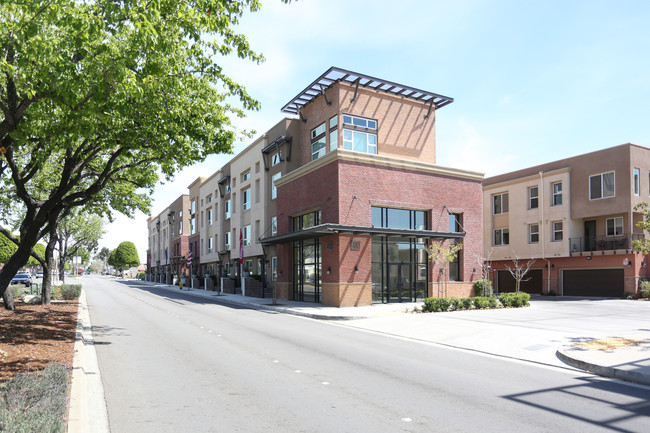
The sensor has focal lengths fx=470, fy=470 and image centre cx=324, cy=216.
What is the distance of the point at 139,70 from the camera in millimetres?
9820

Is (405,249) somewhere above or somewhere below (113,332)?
above

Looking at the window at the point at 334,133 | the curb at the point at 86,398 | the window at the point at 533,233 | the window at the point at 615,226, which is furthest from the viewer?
the window at the point at 533,233

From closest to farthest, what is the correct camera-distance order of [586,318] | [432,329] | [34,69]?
[34,69] → [432,329] → [586,318]

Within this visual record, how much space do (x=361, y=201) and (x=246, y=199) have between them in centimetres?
1984

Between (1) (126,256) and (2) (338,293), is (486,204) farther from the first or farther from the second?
(1) (126,256)

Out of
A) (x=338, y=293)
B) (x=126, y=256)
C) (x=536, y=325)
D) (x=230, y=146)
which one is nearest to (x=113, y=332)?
(x=230, y=146)

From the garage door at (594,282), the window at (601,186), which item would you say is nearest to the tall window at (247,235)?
the garage door at (594,282)

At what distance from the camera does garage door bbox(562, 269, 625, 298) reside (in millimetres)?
34656

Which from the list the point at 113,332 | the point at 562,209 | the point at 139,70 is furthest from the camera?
the point at 562,209

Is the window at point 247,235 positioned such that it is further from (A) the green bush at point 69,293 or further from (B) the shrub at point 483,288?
(B) the shrub at point 483,288

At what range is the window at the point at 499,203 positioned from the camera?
43344mm

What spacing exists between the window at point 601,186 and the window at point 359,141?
17974 millimetres

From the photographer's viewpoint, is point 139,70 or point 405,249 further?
point 405,249

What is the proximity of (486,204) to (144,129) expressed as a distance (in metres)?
39.3
